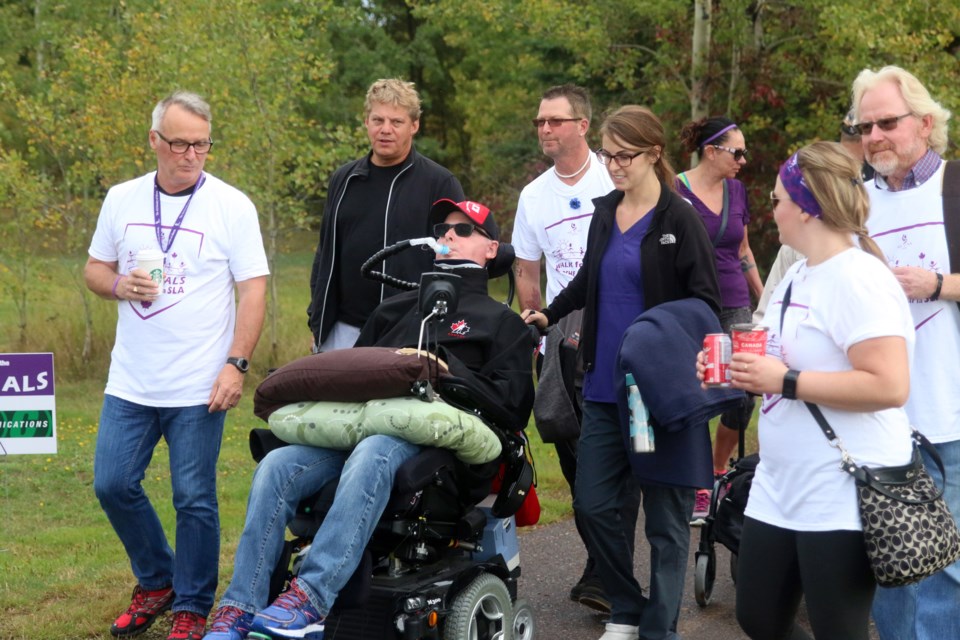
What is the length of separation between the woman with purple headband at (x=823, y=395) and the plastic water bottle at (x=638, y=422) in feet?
3.13

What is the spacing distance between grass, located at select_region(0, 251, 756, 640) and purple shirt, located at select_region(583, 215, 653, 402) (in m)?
2.17

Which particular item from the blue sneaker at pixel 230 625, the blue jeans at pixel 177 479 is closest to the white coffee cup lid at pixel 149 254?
the blue jeans at pixel 177 479

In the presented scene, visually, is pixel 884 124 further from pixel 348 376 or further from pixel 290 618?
pixel 290 618

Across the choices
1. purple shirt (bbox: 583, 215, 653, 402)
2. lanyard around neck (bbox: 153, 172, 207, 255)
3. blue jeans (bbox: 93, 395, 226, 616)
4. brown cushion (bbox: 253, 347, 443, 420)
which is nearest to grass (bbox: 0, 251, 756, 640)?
blue jeans (bbox: 93, 395, 226, 616)

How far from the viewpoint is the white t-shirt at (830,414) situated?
3449 mm

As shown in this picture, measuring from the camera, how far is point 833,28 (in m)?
12.8

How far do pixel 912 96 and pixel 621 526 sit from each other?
6.64ft

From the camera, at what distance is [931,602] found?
4.31 meters

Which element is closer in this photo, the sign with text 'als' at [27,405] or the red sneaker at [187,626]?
the red sneaker at [187,626]

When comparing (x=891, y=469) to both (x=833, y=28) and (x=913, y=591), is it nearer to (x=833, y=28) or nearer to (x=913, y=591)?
(x=913, y=591)

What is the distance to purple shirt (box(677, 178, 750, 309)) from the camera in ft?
23.6

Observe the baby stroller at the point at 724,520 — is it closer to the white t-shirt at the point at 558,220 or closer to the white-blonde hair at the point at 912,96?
the white t-shirt at the point at 558,220

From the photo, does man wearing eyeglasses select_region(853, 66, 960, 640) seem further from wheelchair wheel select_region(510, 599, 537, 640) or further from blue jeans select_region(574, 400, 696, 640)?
wheelchair wheel select_region(510, 599, 537, 640)

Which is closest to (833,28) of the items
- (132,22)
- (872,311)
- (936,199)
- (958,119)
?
(958,119)
